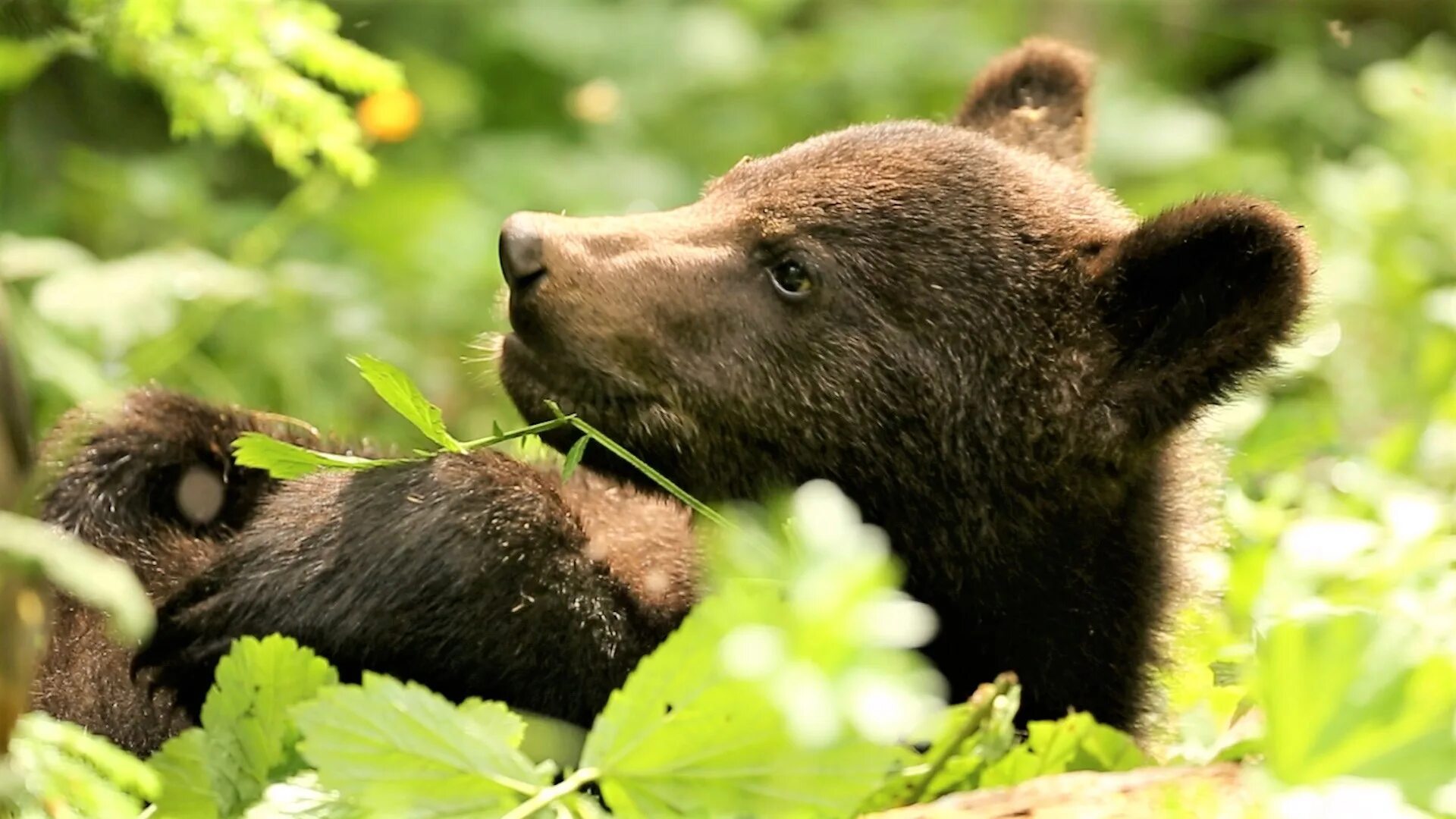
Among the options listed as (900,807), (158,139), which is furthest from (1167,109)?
(900,807)

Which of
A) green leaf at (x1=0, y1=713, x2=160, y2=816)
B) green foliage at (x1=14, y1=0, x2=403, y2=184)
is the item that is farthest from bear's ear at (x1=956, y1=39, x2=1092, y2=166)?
green leaf at (x1=0, y1=713, x2=160, y2=816)

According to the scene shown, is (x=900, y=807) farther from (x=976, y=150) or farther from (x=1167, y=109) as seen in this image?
(x=1167, y=109)

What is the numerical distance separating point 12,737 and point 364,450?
1631mm

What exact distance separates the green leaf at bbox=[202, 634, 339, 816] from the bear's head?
0.74 m

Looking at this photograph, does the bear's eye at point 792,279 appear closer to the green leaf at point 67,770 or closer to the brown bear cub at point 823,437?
the brown bear cub at point 823,437

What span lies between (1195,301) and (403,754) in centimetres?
138

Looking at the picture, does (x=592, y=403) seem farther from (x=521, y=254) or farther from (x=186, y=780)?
(x=186, y=780)

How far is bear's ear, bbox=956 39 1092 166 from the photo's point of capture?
3201mm

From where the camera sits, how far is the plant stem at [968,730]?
1.72 metres

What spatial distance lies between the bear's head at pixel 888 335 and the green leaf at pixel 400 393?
0.51 meters

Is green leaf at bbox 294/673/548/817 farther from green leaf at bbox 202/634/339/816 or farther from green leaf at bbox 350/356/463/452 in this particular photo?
green leaf at bbox 350/356/463/452

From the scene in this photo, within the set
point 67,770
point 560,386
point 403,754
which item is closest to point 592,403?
point 560,386

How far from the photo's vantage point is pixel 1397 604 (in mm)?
2322

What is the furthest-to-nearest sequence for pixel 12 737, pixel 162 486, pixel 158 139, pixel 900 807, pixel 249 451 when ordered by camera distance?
pixel 158 139, pixel 162 486, pixel 249 451, pixel 900 807, pixel 12 737
